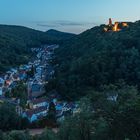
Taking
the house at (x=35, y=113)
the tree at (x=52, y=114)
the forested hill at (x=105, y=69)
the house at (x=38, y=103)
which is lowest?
the house at (x=38, y=103)

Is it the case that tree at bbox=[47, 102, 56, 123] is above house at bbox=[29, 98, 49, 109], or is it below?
above

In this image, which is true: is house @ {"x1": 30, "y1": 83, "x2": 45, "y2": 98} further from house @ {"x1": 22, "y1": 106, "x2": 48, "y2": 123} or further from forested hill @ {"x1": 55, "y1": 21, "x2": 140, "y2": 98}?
house @ {"x1": 22, "y1": 106, "x2": 48, "y2": 123}

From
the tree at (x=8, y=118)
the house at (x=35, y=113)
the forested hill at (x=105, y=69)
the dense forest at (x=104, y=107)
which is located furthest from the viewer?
the forested hill at (x=105, y=69)

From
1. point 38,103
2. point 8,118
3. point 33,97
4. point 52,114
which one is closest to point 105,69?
point 38,103

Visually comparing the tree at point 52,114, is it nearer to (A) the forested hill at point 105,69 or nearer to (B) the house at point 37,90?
(A) the forested hill at point 105,69

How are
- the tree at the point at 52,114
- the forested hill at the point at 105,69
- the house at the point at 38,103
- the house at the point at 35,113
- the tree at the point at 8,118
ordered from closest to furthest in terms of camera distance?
the tree at the point at 8,118, the tree at the point at 52,114, the house at the point at 35,113, the house at the point at 38,103, the forested hill at the point at 105,69

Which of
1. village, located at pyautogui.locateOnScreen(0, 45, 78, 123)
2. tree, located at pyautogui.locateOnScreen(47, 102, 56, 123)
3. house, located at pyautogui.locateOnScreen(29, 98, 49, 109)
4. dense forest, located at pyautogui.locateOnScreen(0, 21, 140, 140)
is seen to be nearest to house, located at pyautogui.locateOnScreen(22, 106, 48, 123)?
village, located at pyautogui.locateOnScreen(0, 45, 78, 123)

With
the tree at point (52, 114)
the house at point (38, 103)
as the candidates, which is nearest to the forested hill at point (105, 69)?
the house at point (38, 103)

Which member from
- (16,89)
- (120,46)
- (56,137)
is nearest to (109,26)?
(120,46)

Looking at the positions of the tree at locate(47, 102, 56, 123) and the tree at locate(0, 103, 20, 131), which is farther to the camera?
the tree at locate(47, 102, 56, 123)
